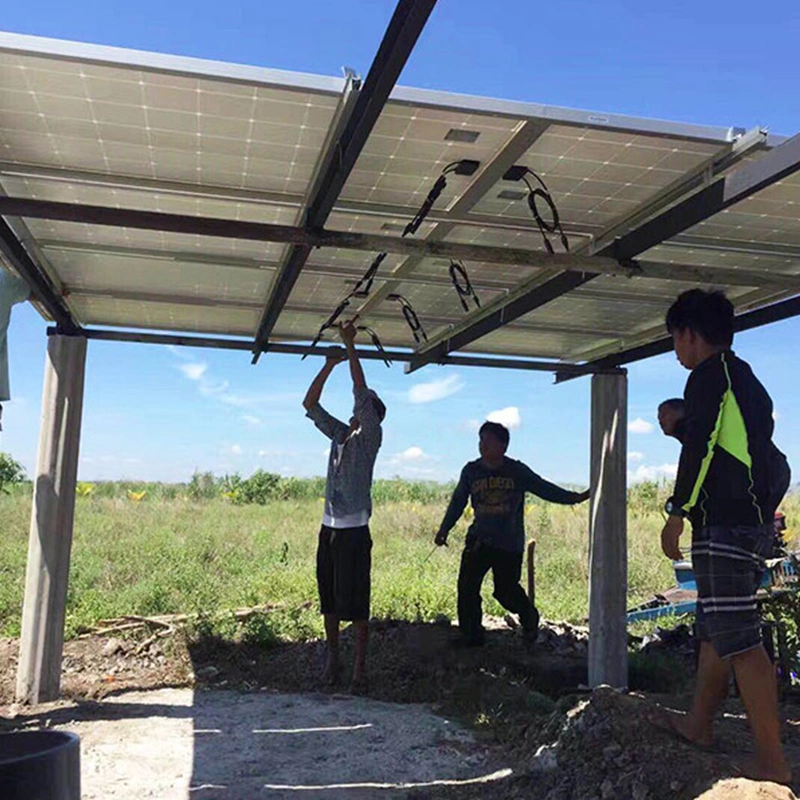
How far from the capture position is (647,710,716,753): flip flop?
12.4 feet

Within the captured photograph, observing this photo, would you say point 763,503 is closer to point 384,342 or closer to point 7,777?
point 7,777

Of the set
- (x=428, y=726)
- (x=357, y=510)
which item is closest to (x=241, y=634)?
(x=357, y=510)

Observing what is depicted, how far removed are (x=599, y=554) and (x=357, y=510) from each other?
75.2 inches

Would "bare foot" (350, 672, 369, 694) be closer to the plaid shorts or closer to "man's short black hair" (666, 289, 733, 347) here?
the plaid shorts

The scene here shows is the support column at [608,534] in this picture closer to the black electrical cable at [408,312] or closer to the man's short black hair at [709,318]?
the black electrical cable at [408,312]

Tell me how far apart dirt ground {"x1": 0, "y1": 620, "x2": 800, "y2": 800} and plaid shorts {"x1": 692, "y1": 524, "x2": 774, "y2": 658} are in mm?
511

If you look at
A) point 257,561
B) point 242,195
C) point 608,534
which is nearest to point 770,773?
point 242,195

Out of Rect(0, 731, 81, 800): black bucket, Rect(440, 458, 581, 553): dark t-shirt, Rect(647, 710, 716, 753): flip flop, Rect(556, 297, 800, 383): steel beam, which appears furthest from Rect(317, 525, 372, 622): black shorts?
Rect(0, 731, 81, 800): black bucket

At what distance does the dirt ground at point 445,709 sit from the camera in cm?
364

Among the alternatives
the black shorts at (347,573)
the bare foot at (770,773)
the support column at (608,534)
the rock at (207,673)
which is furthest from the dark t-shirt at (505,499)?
the bare foot at (770,773)

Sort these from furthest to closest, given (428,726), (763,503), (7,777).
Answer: (428,726) → (763,503) → (7,777)

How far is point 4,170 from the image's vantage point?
12.8ft

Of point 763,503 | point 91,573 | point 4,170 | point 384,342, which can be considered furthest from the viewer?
point 91,573

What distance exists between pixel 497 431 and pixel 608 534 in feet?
4.21
